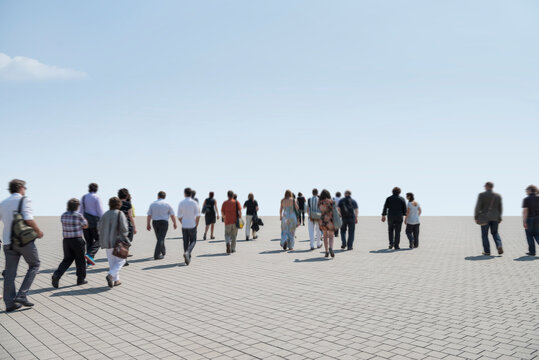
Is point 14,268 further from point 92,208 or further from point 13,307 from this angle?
point 92,208

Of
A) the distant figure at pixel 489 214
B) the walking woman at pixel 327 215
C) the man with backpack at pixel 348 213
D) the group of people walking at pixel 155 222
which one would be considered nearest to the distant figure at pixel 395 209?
the group of people walking at pixel 155 222

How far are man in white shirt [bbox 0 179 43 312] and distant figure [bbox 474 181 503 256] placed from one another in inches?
457

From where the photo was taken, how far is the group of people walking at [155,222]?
6.28 meters

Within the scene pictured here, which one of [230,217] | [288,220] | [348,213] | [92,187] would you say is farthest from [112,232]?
[348,213]

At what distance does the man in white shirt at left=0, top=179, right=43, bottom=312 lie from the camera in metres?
6.16

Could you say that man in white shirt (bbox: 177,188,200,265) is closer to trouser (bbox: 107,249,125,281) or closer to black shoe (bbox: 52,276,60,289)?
trouser (bbox: 107,249,125,281)

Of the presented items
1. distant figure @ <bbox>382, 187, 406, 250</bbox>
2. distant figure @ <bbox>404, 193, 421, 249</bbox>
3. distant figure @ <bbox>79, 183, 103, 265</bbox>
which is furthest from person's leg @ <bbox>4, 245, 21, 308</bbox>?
distant figure @ <bbox>404, 193, 421, 249</bbox>

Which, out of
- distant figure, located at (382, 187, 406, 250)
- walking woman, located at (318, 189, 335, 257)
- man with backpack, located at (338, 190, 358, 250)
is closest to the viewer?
walking woman, located at (318, 189, 335, 257)

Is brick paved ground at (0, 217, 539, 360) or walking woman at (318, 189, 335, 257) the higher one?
walking woman at (318, 189, 335, 257)

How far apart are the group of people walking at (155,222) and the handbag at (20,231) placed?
0.01 meters

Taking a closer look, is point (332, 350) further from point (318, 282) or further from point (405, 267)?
point (405, 267)

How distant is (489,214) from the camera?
38.7ft

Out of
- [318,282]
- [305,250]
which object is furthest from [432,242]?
[318,282]

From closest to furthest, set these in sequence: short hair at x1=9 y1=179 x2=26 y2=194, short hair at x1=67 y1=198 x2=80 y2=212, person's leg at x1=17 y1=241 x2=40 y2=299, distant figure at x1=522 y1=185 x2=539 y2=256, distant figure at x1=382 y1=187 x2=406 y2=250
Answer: person's leg at x1=17 y1=241 x2=40 y2=299 → short hair at x1=9 y1=179 x2=26 y2=194 → short hair at x1=67 y1=198 x2=80 y2=212 → distant figure at x1=522 y1=185 x2=539 y2=256 → distant figure at x1=382 y1=187 x2=406 y2=250
